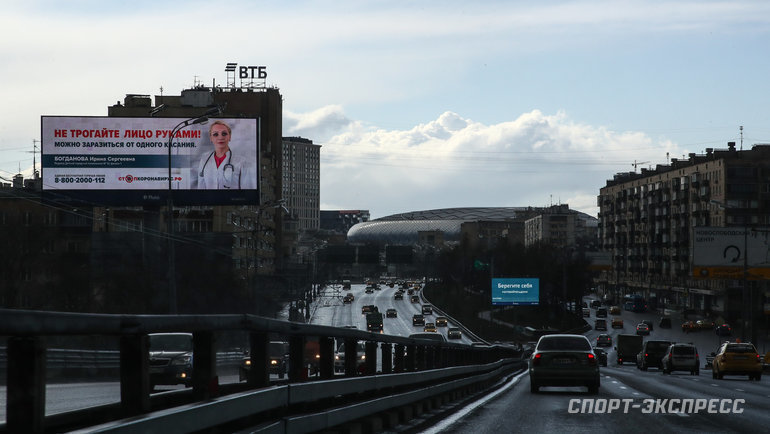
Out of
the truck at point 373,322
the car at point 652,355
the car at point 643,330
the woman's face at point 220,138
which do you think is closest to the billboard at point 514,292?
the truck at point 373,322

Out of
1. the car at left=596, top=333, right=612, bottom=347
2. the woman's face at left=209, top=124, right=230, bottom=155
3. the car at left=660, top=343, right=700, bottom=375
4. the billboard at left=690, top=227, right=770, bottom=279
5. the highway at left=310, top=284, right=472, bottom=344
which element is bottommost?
the car at left=596, top=333, right=612, bottom=347

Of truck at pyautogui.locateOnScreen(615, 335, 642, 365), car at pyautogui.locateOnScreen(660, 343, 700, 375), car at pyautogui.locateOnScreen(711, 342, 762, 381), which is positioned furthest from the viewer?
truck at pyautogui.locateOnScreen(615, 335, 642, 365)

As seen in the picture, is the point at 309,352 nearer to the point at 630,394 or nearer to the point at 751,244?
the point at 630,394

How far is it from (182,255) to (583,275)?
8288 centimetres

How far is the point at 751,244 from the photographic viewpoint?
77.9 meters

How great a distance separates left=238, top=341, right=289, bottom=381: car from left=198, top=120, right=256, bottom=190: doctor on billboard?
61.7m

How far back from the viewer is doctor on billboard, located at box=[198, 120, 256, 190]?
70.2 metres

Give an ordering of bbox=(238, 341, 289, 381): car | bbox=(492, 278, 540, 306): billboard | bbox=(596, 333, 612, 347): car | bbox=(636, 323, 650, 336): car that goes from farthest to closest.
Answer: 1. bbox=(636, 323, 650, 336): car
2. bbox=(596, 333, 612, 347): car
3. bbox=(492, 278, 540, 306): billboard
4. bbox=(238, 341, 289, 381): car

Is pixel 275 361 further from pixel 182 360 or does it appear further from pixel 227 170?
pixel 227 170

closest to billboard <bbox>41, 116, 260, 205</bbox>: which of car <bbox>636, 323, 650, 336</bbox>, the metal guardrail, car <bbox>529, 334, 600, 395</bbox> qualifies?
car <bbox>529, 334, 600, 395</bbox>

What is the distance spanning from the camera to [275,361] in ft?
26.9

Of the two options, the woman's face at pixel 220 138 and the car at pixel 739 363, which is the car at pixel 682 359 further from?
the woman's face at pixel 220 138

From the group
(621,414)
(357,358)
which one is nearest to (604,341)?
(621,414)

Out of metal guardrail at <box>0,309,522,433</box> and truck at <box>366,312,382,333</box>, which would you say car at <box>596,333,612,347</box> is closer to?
truck at <box>366,312,382,333</box>
